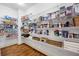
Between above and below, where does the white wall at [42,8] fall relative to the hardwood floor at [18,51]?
above

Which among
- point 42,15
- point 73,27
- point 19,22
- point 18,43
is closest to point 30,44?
point 18,43

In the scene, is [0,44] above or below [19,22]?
below

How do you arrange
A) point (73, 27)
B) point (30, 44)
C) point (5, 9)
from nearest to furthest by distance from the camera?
point (73, 27), point (5, 9), point (30, 44)

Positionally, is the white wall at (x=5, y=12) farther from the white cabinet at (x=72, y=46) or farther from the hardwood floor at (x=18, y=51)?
the white cabinet at (x=72, y=46)

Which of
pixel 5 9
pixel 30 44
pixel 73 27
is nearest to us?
pixel 73 27

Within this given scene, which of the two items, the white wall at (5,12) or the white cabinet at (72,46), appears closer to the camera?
the white cabinet at (72,46)

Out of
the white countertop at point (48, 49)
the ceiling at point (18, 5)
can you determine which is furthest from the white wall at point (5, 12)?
the white countertop at point (48, 49)

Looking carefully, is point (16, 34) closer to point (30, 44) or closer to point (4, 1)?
point (30, 44)

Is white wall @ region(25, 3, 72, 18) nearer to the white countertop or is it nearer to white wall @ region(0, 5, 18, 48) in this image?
white wall @ region(0, 5, 18, 48)

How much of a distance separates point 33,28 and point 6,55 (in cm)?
71

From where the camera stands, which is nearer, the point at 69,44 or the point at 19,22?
the point at 69,44

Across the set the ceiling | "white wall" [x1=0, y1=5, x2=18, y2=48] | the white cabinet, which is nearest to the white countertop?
the white cabinet

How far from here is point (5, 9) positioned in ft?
5.06

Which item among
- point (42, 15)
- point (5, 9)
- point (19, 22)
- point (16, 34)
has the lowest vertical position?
point (16, 34)
